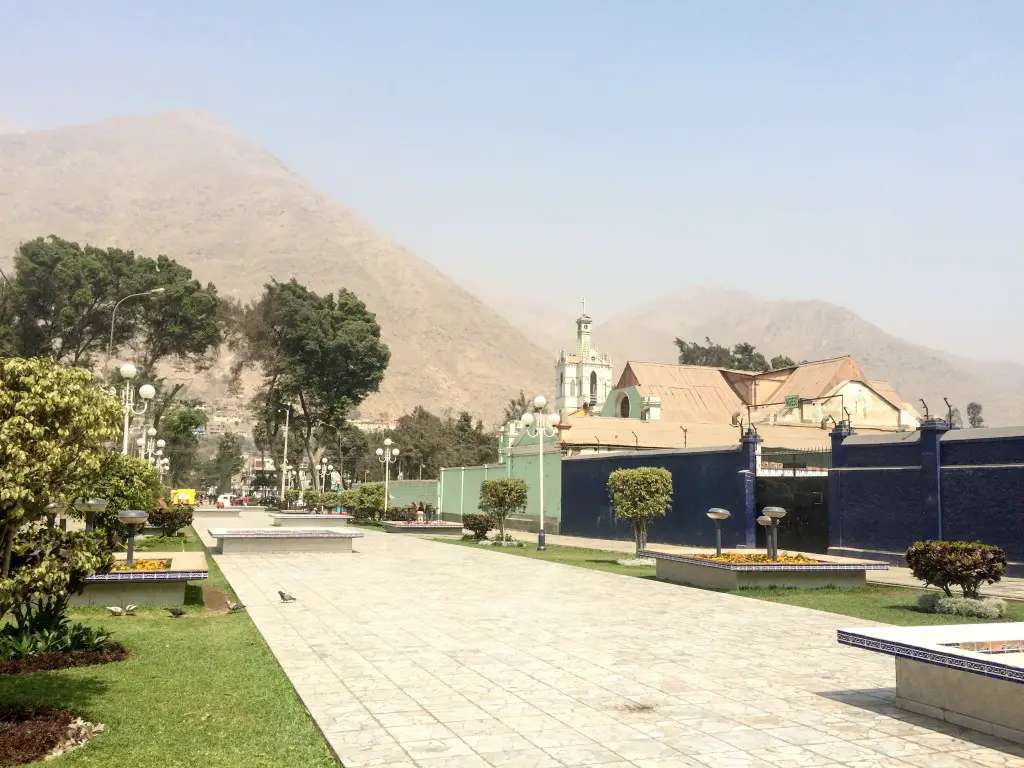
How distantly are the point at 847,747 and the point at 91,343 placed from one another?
6006cm

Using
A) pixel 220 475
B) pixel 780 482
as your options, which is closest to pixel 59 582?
pixel 780 482

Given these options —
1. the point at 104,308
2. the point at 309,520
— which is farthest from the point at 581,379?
the point at 309,520

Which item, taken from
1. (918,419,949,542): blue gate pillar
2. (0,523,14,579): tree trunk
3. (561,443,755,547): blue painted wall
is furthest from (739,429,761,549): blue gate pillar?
(0,523,14,579): tree trunk

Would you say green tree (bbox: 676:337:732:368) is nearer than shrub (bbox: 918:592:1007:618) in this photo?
No

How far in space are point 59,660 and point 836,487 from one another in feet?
65.0

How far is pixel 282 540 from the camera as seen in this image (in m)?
24.5

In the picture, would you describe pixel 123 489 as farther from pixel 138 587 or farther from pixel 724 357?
pixel 724 357

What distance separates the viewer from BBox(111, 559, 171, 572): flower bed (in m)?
13.1

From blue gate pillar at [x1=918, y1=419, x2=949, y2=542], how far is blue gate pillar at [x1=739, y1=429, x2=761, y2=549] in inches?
212

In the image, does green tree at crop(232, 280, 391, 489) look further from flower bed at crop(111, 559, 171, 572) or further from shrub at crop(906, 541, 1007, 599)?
shrub at crop(906, 541, 1007, 599)

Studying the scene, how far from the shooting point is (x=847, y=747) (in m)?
6.27

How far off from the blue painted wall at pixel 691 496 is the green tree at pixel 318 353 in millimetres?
28884

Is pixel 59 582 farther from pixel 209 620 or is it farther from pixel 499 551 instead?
pixel 499 551

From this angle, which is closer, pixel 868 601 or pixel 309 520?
pixel 868 601
